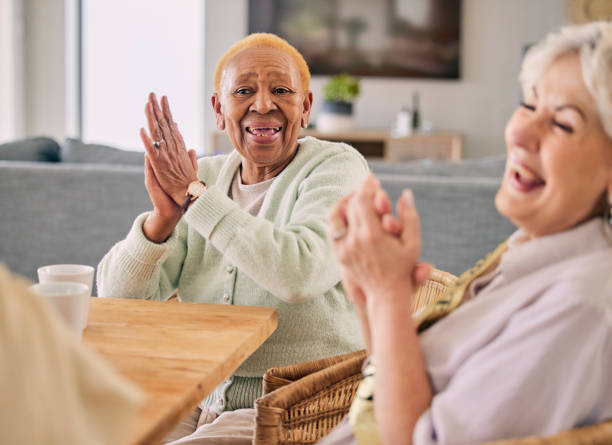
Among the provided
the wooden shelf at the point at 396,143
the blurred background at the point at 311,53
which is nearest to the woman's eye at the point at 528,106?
→ the wooden shelf at the point at 396,143

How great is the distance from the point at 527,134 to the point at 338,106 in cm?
499

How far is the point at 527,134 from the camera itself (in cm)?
86

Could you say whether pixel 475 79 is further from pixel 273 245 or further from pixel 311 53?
pixel 273 245

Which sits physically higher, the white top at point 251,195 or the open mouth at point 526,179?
the open mouth at point 526,179

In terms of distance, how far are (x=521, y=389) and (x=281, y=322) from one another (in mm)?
705

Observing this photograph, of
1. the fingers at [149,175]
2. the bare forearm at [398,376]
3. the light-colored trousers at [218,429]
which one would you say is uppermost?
the fingers at [149,175]

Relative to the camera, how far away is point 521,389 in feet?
2.45

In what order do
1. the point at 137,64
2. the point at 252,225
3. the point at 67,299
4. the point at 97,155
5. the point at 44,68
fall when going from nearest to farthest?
the point at 67,299, the point at 252,225, the point at 97,155, the point at 137,64, the point at 44,68

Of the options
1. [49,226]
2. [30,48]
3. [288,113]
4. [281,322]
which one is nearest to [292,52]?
[288,113]

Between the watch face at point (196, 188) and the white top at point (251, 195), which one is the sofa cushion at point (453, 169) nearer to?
the white top at point (251, 195)

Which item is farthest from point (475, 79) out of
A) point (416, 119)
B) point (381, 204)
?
point (381, 204)

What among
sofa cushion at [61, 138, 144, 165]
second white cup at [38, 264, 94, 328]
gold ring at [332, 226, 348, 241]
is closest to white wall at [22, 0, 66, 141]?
sofa cushion at [61, 138, 144, 165]

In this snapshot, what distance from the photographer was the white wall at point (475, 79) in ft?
20.4

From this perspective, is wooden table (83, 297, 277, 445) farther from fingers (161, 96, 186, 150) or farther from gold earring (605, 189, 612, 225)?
gold earring (605, 189, 612, 225)
